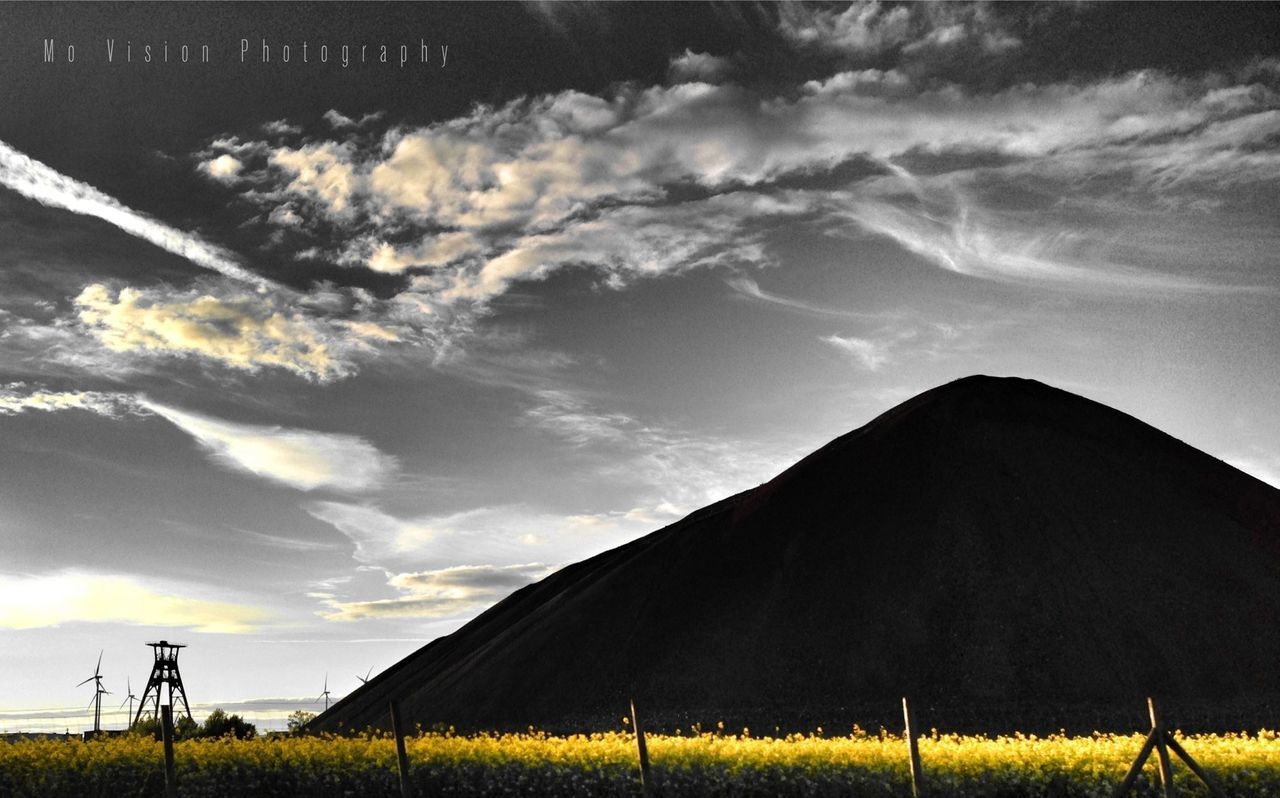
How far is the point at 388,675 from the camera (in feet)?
322

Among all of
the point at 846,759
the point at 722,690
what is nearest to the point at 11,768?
the point at 846,759

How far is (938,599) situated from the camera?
205 feet

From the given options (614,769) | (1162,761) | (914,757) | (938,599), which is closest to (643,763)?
(614,769)

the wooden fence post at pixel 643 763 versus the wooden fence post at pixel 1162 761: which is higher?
the wooden fence post at pixel 643 763

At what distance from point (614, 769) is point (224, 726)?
45053 mm

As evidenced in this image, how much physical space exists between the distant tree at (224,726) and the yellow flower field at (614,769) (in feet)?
111

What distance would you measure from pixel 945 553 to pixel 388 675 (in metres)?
55.1

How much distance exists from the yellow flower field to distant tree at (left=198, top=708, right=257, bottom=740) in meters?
33.8

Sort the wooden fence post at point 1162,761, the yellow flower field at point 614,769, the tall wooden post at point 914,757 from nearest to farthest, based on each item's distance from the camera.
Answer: the wooden fence post at point 1162,761 → the tall wooden post at point 914,757 → the yellow flower field at point 614,769

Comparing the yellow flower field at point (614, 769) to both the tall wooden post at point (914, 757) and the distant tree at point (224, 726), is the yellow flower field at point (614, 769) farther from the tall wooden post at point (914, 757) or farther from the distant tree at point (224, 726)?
the distant tree at point (224, 726)

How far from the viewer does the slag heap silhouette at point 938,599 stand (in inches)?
→ 2216

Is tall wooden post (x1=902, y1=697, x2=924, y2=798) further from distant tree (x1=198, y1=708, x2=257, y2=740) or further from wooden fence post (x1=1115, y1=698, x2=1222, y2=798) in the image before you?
distant tree (x1=198, y1=708, x2=257, y2=740)

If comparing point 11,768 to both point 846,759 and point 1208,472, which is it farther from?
→ point 1208,472

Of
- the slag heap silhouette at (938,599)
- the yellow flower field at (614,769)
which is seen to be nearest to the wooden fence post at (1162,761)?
the yellow flower field at (614,769)
